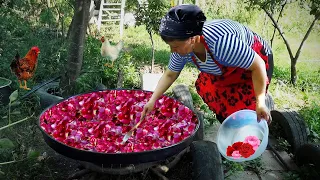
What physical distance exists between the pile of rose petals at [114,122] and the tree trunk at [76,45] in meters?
1.11

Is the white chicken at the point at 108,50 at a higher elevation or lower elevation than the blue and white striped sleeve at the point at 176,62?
lower

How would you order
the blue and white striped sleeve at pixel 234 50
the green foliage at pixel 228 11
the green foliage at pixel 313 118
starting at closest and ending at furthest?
the blue and white striped sleeve at pixel 234 50 → the green foliage at pixel 313 118 → the green foliage at pixel 228 11

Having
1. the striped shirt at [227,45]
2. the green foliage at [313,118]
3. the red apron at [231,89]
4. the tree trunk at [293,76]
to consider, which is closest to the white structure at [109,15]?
the tree trunk at [293,76]

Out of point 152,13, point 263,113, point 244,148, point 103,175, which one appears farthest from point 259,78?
point 152,13

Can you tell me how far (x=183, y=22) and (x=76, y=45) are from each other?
2.26 metres

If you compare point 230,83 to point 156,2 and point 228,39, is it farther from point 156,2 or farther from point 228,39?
point 156,2

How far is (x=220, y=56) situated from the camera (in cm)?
215

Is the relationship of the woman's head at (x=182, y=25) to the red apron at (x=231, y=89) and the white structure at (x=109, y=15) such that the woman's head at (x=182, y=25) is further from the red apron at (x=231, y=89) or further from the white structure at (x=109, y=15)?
the white structure at (x=109, y=15)

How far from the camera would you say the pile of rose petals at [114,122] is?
2.34 metres

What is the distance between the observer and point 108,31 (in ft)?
28.9

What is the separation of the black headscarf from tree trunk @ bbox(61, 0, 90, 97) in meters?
2.06

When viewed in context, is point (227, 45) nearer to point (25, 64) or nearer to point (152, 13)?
point (25, 64)

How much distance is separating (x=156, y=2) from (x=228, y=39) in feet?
10.4

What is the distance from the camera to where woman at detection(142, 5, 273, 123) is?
1951 millimetres
